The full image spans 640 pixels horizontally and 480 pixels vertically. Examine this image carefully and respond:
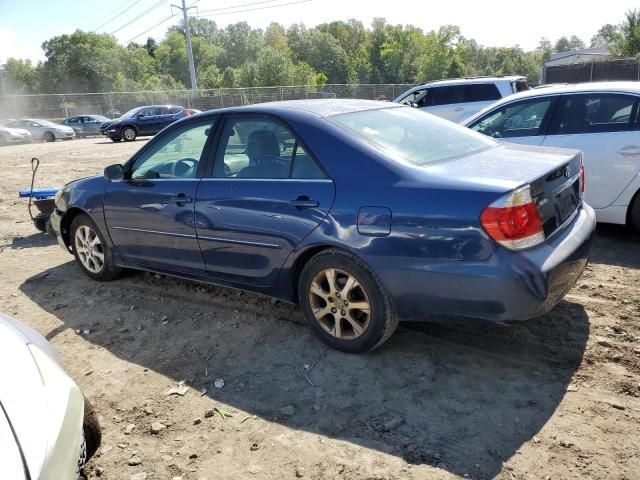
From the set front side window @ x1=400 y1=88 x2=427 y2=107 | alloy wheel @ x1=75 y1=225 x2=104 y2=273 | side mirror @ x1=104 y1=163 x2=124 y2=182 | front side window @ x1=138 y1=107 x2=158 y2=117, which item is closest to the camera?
side mirror @ x1=104 y1=163 x2=124 y2=182

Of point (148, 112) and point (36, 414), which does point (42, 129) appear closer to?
point (148, 112)

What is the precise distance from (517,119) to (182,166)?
12.3 ft

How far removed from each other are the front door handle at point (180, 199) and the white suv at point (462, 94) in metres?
9.19

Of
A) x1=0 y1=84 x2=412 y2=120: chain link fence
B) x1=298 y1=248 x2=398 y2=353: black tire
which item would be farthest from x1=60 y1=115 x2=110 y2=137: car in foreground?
x1=298 y1=248 x2=398 y2=353: black tire

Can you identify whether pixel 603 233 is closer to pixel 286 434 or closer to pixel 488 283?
pixel 488 283

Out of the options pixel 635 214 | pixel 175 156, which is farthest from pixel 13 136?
pixel 635 214

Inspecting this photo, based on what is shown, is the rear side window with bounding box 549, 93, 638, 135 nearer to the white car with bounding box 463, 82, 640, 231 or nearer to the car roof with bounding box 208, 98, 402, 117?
the white car with bounding box 463, 82, 640, 231

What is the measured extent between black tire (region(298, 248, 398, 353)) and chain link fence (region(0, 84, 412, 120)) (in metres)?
35.9

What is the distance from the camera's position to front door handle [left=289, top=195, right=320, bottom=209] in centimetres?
338

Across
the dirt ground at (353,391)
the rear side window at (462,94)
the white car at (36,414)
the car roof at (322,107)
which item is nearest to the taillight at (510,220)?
the dirt ground at (353,391)

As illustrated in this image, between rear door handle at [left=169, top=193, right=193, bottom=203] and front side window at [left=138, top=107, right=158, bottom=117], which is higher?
front side window at [left=138, top=107, right=158, bottom=117]

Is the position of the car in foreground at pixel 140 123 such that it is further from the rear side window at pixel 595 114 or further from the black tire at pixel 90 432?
the black tire at pixel 90 432

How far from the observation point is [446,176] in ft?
10.1

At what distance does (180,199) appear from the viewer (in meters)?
4.15
